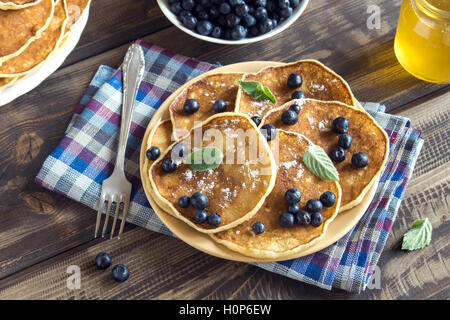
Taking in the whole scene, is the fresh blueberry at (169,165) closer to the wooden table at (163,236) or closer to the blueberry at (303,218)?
the wooden table at (163,236)

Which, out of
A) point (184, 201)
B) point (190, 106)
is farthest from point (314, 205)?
point (190, 106)

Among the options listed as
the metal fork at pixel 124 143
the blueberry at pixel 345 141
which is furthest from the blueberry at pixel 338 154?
the metal fork at pixel 124 143

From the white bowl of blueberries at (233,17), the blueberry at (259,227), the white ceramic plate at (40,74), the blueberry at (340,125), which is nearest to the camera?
the blueberry at (259,227)

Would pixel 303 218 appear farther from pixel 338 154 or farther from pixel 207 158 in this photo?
pixel 207 158

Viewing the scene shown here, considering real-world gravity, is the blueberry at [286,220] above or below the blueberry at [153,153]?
below

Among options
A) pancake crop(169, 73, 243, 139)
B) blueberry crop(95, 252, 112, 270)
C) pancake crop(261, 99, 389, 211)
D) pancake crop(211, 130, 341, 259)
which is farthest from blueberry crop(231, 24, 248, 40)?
blueberry crop(95, 252, 112, 270)

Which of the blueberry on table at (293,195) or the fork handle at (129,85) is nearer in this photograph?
the blueberry on table at (293,195)

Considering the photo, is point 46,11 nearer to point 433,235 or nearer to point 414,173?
point 414,173
